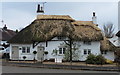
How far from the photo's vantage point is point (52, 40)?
1278 inches

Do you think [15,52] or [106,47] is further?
[15,52]

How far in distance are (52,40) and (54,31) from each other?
145 cm

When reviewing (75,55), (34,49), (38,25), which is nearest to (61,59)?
(75,55)

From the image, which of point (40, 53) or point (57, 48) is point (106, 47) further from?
point (40, 53)

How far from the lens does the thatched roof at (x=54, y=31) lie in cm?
3231

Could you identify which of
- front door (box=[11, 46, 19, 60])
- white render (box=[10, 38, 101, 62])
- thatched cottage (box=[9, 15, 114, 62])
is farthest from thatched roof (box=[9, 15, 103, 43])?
front door (box=[11, 46, 19, 60])

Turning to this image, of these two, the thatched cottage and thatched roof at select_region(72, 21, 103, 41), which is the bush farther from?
thatched roof at select_region(72, 21, 103, 41)

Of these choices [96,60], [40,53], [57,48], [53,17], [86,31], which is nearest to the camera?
[96,60]

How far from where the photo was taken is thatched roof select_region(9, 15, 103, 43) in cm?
3231

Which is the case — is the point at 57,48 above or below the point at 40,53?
above

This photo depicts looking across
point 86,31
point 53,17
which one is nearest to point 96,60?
point 86,31

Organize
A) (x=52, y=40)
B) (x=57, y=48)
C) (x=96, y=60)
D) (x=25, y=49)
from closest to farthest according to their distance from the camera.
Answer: (x=96, y=60) → (x=52, y=40) → (x=57, y=48) → (x=25, y=49)

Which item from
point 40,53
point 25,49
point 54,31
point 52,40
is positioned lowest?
point 40,53

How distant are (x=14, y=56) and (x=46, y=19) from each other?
8209 millimetres
